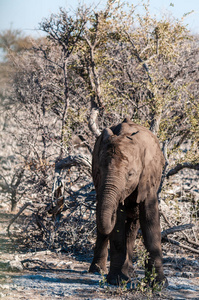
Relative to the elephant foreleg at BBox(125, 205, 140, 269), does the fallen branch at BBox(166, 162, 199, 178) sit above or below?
above

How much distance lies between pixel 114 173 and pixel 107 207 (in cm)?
40

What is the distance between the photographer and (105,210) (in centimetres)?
459

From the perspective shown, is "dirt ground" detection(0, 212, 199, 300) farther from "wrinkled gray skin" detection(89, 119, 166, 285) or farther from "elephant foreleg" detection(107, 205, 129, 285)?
"wrinkled gray skin" detection(89, 119, 166, 285)

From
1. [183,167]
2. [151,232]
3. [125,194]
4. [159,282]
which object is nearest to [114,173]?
[125,194]

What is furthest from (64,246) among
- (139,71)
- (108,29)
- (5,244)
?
(139,71)

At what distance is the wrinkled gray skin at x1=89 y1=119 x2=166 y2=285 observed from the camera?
4.74 m

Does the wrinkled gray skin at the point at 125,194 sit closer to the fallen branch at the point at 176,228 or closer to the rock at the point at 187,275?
the rock at the point at 187,275

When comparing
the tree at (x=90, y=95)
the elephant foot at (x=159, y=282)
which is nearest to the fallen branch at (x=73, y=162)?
the tree at (x=90, y=95)

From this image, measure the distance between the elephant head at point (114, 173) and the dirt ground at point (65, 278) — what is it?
0.91 meters

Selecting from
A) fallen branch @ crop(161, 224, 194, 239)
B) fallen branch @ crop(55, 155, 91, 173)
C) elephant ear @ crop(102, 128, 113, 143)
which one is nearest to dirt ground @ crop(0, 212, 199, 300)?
fallen branch @ crop(161, 224, 194, 239)

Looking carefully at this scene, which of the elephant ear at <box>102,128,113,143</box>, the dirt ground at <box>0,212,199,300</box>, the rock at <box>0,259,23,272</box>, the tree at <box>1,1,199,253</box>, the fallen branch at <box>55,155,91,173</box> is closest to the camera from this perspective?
the dirt ground at <box>0,212,199,300</box>

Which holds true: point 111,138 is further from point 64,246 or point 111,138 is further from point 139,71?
point 139,71

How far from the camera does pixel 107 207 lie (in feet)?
15.1

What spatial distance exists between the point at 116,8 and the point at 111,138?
5.26 meters
